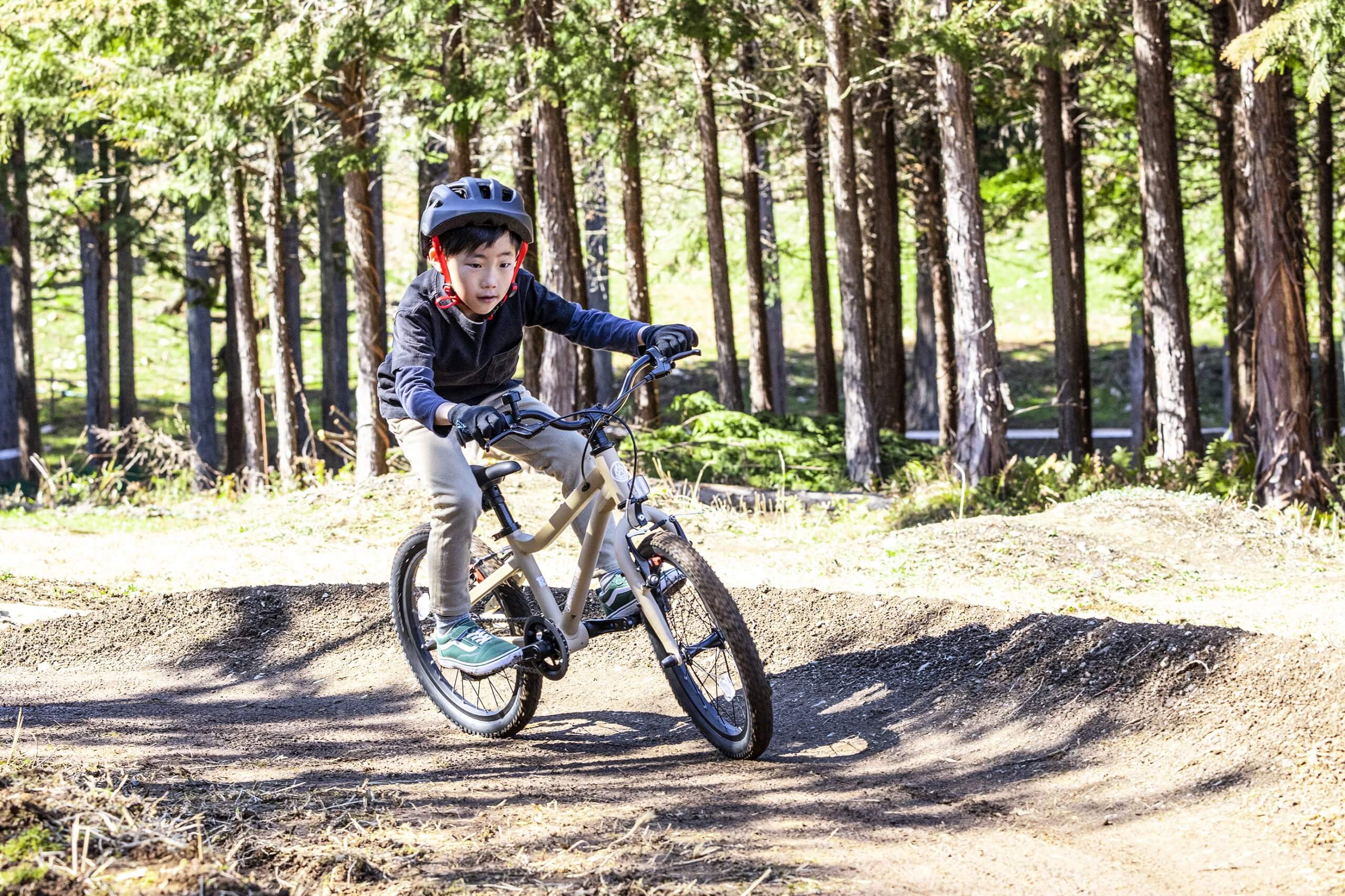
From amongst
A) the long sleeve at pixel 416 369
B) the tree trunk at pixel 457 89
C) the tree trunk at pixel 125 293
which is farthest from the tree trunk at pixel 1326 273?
the tree trunk at pixel 125 293

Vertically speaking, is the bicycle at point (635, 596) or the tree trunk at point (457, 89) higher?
the tree trunk at point (457, 89)

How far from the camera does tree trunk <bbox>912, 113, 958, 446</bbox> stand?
21.6 meters

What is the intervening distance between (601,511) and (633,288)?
15464 millimetres

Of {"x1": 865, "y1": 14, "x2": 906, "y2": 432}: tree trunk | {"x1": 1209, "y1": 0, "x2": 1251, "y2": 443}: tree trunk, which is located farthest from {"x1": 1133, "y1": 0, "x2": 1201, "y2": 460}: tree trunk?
{"x1": 865, "y1": 14, "x2": 906, "y2": 432}: tree trunk

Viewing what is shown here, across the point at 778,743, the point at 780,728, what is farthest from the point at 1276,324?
the point at 778,743

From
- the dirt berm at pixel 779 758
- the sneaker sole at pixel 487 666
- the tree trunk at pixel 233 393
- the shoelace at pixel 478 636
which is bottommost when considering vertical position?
the dirt berm at pixel 779 758

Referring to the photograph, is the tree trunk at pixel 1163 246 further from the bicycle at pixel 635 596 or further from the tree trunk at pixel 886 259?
the bicycle at pixel 635 596

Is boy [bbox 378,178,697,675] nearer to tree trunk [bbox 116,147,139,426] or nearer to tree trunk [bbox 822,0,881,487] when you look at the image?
tree trunk [bbox 822,0,881,487]

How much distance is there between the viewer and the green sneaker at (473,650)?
17.8ft

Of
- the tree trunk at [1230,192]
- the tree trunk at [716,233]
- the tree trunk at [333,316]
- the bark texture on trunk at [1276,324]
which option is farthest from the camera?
the tree trunk at [333,316]

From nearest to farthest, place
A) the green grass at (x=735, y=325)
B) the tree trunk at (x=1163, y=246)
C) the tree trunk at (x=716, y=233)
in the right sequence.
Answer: the tree trunk at (x=1163, y=246) → the tree trunk at (x=716, y=233) → the green grass at (x=735, y=325)

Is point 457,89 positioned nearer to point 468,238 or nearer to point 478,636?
point 468,238

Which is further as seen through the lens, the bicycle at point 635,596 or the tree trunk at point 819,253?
the tree trunk at point 819,253

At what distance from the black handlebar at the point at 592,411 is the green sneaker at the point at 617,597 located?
2.22 feet
